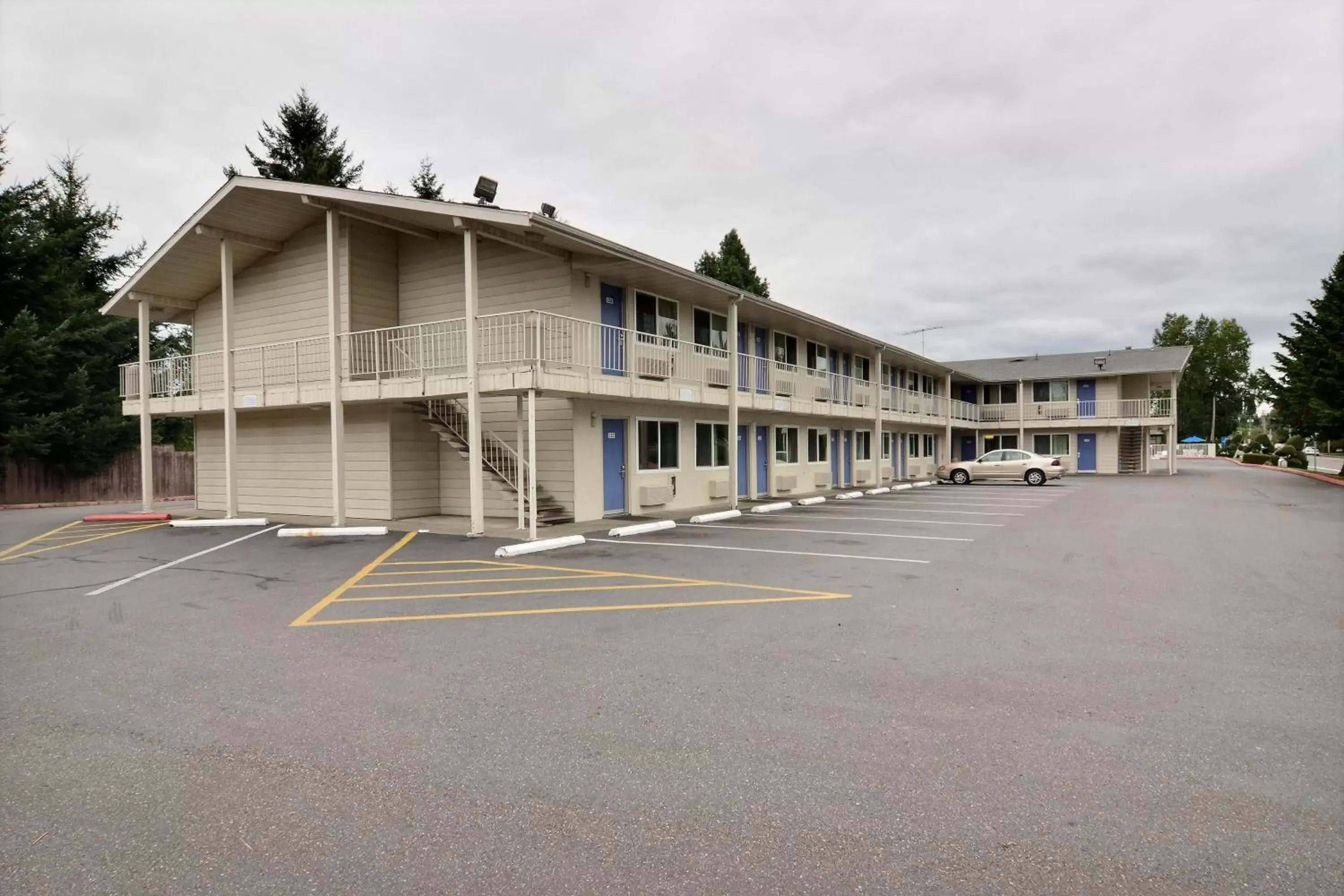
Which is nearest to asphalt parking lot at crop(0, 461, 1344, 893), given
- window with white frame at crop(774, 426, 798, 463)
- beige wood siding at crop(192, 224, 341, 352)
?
beige wood siding at crop(192, 224, 341, 352)

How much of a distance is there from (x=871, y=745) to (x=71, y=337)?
102ft

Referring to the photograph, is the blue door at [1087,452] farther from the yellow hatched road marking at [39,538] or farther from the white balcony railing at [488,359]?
the yellow hatched road marking at [39,538]

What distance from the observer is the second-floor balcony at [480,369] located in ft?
43.3

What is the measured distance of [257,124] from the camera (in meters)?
34.6

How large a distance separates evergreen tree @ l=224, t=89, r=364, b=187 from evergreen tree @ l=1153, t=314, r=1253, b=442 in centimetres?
8240

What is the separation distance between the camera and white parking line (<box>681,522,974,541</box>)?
42.5 feet

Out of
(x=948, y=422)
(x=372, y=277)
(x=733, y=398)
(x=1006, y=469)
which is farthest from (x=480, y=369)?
(x=948, y=422)

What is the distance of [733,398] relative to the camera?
1723 centimetres

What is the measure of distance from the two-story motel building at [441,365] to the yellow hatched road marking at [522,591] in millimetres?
3451

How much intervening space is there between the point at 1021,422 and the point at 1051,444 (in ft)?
8.45

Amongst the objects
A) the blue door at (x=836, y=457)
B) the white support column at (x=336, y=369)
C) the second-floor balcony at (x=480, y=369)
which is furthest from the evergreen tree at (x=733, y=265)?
the white support column at (x=336, y=369)

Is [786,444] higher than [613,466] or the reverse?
higher

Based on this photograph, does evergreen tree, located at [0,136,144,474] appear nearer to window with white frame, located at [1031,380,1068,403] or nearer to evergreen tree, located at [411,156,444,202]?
evergreen tree, located at [411,156,444,202]

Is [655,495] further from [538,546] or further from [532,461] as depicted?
[538,546]
